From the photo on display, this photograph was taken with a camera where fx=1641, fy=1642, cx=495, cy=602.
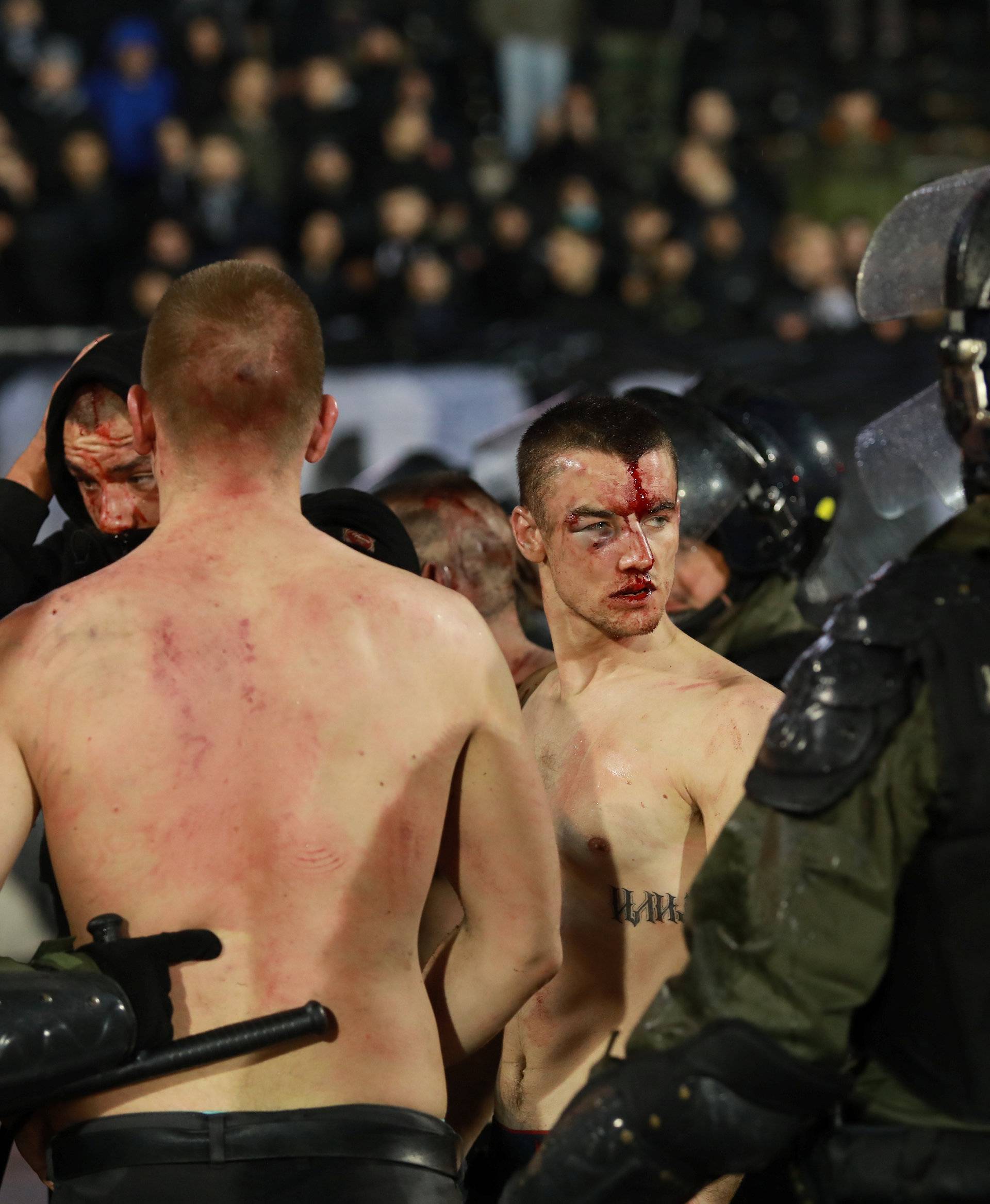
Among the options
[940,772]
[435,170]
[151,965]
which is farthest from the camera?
[435,170]

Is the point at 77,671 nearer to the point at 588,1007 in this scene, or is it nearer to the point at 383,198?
the point at 588,1007

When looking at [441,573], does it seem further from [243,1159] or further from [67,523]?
[243,1159]

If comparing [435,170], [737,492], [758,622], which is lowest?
[758,622]

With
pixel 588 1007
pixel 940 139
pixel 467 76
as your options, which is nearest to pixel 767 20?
pixel 940 139

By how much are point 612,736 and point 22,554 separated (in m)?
1.33

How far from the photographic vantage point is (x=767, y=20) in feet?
49.1

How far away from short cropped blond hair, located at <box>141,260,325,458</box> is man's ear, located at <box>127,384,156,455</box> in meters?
0.03

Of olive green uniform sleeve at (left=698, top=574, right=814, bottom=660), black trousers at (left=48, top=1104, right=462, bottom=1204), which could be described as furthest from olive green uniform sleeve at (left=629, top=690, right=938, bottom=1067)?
olive green uniform sleeve at (left=698, top=574, right=814, bottom=660)

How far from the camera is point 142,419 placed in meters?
2.68

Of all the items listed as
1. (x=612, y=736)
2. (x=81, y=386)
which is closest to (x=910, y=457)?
(x=612, y=736)

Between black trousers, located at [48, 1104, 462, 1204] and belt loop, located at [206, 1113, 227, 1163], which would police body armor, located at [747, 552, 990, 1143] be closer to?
black trousers, located at [48, 1104, 462, 1204]

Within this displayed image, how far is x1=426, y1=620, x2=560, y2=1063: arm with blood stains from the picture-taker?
2.64 m

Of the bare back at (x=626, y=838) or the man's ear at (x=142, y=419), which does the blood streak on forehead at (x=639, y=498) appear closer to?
the bare back at (x=626, y=838)

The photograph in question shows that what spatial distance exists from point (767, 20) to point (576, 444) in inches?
500
